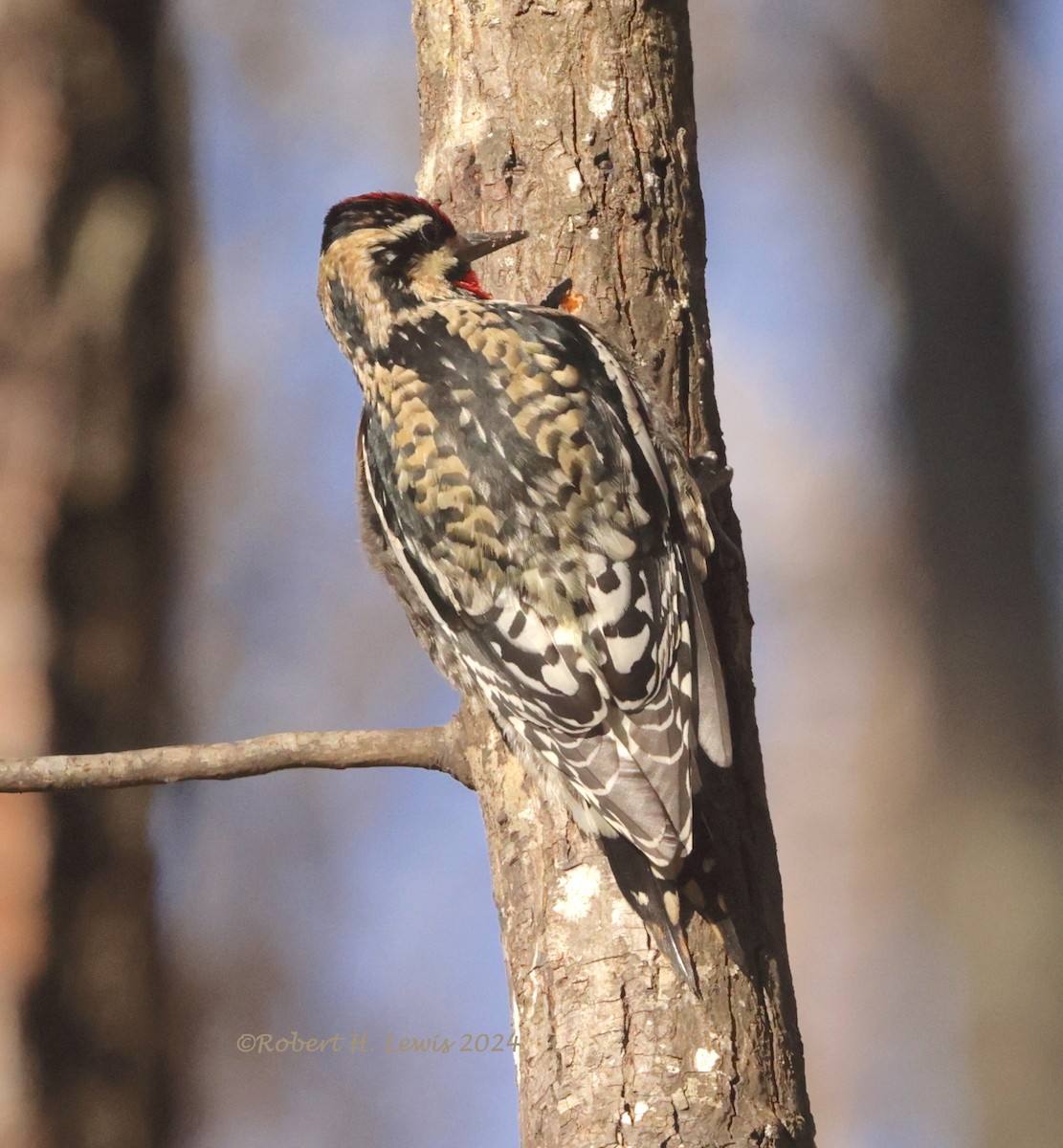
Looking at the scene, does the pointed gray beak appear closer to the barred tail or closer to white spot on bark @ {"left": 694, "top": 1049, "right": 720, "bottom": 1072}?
the barred tail

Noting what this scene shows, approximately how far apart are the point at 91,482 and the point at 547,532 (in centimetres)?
200

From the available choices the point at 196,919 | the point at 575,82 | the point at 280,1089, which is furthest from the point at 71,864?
the point at 280,1089

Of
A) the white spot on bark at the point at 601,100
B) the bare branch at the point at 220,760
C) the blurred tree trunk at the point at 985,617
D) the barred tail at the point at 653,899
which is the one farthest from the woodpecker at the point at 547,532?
the blurred tree trunk at the point at 985,617

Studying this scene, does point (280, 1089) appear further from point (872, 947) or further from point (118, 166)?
point (118, 166)

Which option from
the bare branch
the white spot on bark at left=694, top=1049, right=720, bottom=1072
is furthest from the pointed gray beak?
the white spot on bark at left=694, top=1049, right=720, bottom=1072

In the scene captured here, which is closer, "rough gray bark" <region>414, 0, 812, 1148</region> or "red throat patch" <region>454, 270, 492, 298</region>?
"rough gray bark" <region>414, 0, 812, 1148</region>

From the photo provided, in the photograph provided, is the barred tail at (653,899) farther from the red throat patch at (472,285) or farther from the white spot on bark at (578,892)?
the red throat patch at (472,285)

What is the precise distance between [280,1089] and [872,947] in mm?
2924

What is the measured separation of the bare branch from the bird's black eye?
977mm

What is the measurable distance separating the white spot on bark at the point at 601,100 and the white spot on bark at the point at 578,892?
1.47 metres

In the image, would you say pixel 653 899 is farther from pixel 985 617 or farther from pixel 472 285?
pixel 985 617

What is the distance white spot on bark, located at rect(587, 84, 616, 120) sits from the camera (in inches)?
119

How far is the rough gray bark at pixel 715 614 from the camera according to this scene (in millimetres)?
2387

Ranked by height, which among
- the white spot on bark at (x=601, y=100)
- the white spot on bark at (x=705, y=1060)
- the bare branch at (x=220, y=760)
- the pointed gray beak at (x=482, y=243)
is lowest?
the white spot on bark at (x=705, y=1060)
